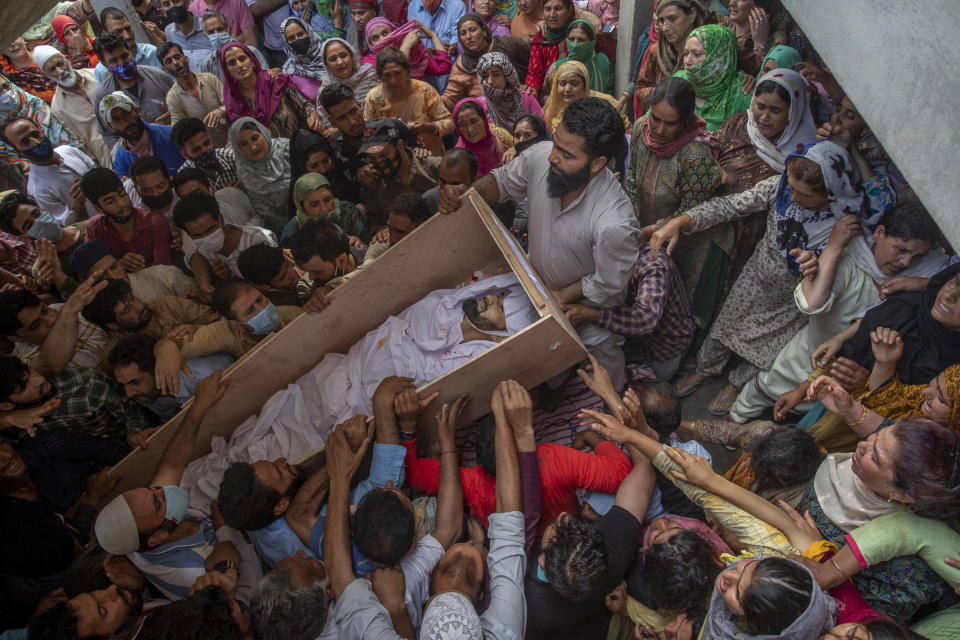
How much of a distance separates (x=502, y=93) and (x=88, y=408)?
12.1 feet

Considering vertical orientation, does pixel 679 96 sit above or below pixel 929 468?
above

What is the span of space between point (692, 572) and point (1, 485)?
3.15m

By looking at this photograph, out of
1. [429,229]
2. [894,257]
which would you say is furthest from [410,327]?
[894,257]

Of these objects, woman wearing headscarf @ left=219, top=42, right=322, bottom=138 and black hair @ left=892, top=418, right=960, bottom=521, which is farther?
woman wearing headscarf @ left=219, top=42, right=322, bottom=138

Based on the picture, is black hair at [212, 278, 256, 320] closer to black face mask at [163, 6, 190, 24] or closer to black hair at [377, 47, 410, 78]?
black hair at [377, 47, 410, 78]

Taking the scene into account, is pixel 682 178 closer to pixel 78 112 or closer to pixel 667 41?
pixel 667 41

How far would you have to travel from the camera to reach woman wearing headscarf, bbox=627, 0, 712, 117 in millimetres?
4191

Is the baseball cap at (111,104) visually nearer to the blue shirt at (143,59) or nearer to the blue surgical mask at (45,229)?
the blue surgical mask at (45,229)

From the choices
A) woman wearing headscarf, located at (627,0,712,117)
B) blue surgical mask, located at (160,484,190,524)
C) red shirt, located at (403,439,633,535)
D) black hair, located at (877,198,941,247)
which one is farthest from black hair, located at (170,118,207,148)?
black hair, located at (877,198,941,247)

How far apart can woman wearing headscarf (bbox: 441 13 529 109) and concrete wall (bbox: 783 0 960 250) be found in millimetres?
3349

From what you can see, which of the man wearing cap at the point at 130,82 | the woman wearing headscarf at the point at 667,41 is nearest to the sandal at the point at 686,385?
the woman wearing headscarf at the point at 667,41

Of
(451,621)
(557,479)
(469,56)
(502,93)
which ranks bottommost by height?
(557,479)

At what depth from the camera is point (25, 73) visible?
19.7 ft

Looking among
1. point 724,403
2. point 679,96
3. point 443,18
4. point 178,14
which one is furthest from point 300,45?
point 724,403
